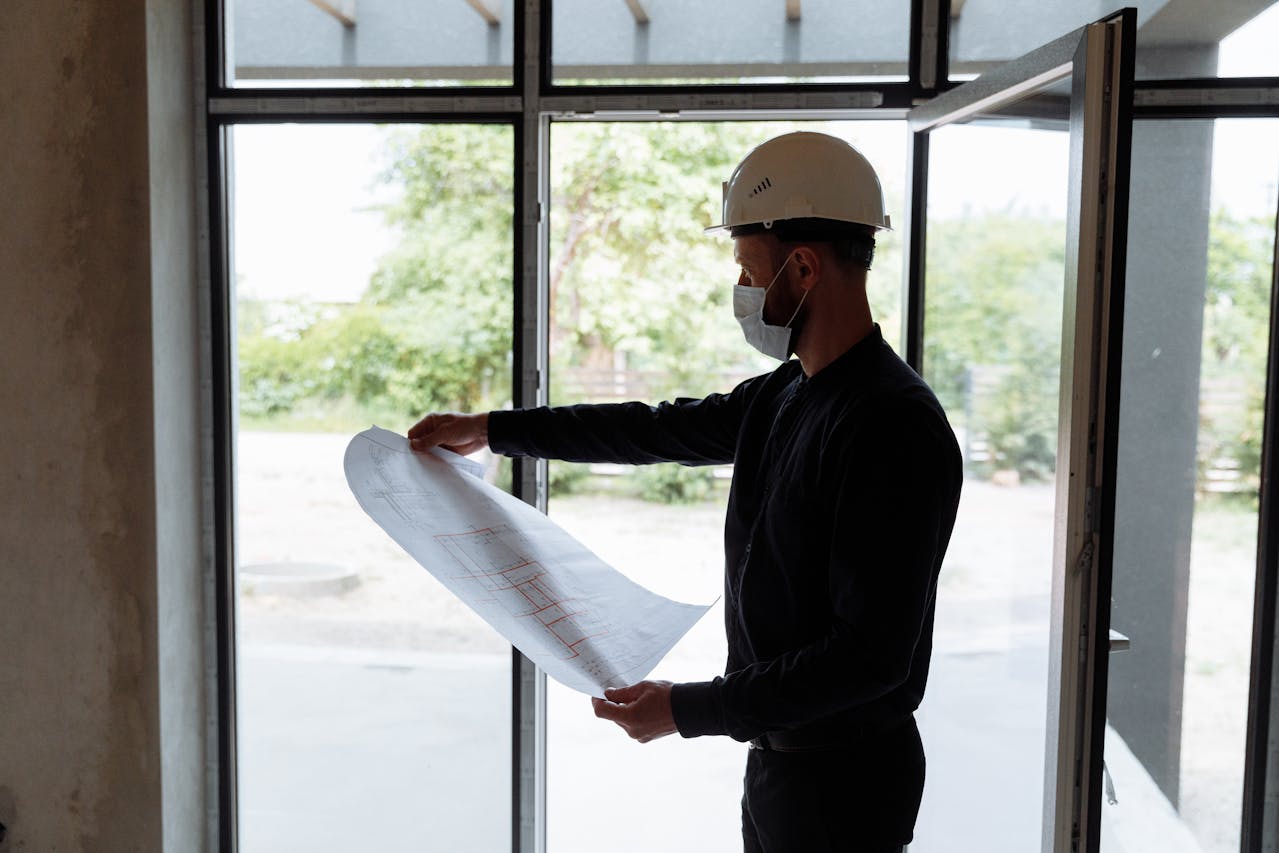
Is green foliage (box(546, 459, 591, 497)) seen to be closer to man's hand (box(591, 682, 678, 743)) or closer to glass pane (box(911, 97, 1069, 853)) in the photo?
glass pane (box(911, 97, 1069, 853))

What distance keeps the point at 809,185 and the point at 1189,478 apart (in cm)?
140

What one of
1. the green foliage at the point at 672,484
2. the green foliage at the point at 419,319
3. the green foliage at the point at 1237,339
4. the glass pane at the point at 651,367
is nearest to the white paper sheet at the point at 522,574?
the green foliage at the point at 419,319

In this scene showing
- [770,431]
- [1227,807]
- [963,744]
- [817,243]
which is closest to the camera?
[817,243]

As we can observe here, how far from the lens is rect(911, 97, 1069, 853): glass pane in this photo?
1.95 metres

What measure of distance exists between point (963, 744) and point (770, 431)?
104 centimetres

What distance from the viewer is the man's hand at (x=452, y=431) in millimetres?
1806

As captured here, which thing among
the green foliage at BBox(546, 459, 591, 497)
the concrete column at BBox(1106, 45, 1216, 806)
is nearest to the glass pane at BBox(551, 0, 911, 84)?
the concrete column at BBox(1106, 45, 1216, 806)

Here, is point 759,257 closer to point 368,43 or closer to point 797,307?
point 797,307

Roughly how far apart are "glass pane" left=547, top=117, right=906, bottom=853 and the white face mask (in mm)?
998

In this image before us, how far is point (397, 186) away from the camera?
8.20 ft

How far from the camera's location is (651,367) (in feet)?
18.7

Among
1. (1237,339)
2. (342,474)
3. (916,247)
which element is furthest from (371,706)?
(1237,339)

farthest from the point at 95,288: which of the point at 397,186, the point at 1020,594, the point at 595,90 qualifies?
the point at 1020,594

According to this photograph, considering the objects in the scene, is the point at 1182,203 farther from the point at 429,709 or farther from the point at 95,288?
the point at 95,288
